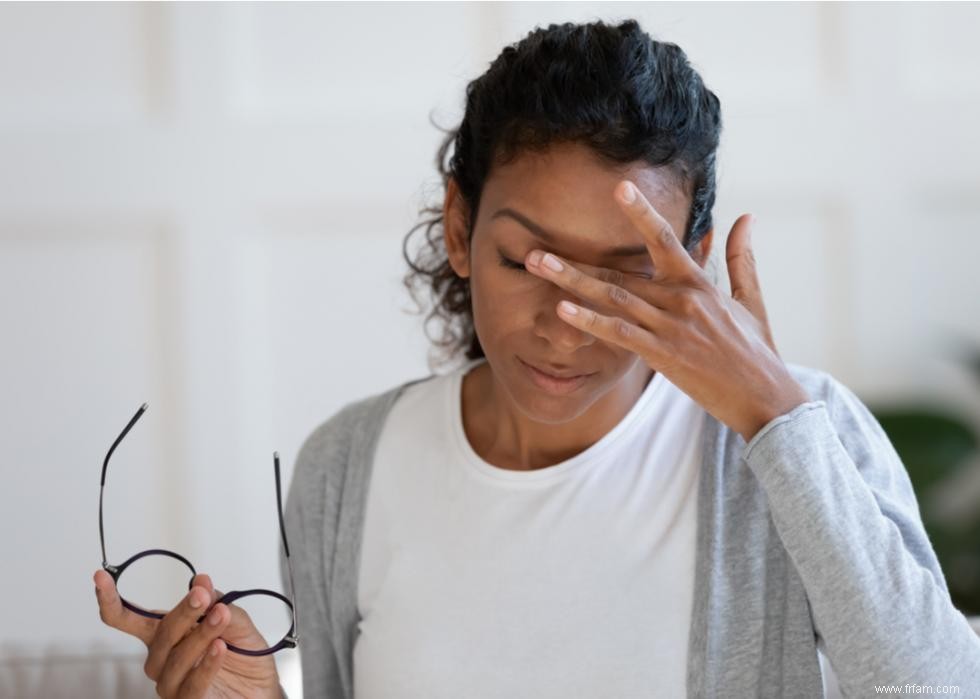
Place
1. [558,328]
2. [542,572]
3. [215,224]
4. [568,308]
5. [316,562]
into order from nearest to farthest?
[568,308] < [558,328] < [542,572] < [316,562] < [215,224]

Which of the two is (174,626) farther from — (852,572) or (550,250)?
(852,572)

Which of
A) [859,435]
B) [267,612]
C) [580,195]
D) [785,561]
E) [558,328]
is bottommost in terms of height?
[267,612]

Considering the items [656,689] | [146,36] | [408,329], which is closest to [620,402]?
[656,689]

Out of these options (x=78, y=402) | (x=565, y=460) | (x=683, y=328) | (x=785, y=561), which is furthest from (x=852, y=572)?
(x=78, y=402)

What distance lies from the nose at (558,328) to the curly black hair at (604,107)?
13cm

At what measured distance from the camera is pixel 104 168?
2.32m

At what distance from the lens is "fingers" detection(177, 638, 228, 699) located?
112 centimetres

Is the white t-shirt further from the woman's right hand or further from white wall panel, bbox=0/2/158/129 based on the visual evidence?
white wall panel, bbox=0/2/158/129

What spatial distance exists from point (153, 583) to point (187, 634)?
1295mm

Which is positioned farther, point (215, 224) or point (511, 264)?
point (215, 224)

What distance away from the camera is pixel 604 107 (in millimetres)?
1144

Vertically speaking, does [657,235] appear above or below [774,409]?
above

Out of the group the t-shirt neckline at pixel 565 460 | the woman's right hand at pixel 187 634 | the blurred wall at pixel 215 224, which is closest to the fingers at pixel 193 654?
the woman's right hand at pixel 187 634

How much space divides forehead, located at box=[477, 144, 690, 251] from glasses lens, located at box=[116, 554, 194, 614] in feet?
4.79
